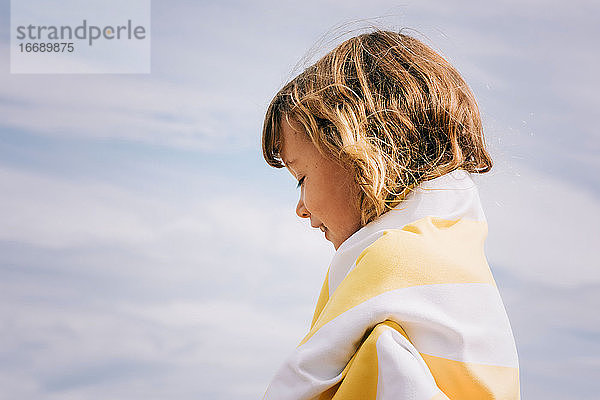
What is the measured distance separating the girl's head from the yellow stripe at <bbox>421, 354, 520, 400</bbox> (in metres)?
0.29

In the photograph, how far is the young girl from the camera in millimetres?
972

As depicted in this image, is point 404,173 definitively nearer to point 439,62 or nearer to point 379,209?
point 379,209

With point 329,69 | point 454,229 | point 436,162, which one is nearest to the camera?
point 454,229

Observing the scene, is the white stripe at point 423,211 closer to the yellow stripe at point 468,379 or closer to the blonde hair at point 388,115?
the blonde hair at point 388,115

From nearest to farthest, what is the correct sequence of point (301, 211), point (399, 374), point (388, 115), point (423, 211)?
1. point (399, 374)
2. point (423, 211)
3. point (388, 115)
4. point (301, 211)

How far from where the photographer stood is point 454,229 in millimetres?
1120

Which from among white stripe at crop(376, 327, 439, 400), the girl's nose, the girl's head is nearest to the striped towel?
white stripe at crop(376, 327, 439, 400)

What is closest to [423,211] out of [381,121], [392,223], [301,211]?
[392,223]

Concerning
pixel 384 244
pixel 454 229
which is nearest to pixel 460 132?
pixel 454 229

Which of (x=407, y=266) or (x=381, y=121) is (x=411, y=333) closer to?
(x=407, y=266)

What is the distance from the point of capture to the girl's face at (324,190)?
1.26 metres

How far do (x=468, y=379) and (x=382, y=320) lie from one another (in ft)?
0.48

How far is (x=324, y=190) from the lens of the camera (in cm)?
128

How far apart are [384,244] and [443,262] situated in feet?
0.29
